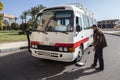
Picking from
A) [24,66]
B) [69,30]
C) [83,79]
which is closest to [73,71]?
[83,79]

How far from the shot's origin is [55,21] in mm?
8031

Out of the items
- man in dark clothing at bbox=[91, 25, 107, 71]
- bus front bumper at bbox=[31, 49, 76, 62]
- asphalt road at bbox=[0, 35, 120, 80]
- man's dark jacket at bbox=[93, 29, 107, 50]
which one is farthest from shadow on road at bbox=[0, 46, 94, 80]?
man's dark jacket at bbox=[93, 29, 107, 50]

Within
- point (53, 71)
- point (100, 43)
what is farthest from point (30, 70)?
point (100, 43)

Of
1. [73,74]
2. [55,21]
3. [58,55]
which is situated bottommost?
[73,74]

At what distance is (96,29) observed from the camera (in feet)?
24.3

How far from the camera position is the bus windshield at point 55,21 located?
768cm

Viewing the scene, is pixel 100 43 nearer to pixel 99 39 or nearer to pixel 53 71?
pixel 99 39

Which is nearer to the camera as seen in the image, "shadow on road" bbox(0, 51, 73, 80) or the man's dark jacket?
"shadow on road" bbox(0, 51, 73, 80)

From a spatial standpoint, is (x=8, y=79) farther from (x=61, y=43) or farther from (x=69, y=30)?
(x=69, y=30)

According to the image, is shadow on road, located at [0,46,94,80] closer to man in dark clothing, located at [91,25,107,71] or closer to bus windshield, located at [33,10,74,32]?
man in dark clothing, located at [91,25,107,71]

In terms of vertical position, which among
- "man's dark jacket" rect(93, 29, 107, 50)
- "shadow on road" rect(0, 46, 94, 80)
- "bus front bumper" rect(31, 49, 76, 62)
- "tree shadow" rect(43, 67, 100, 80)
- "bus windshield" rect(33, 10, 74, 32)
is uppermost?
"bus windshield" rect(33, 10, 74, 32)

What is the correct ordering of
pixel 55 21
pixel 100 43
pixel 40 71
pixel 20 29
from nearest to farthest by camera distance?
pixel 40 71 → pixel 100 43 → pixel 55 21 → pixel 20 29

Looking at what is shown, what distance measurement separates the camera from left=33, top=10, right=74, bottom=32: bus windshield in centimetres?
768

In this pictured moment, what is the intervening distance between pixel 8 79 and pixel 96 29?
390 cm
